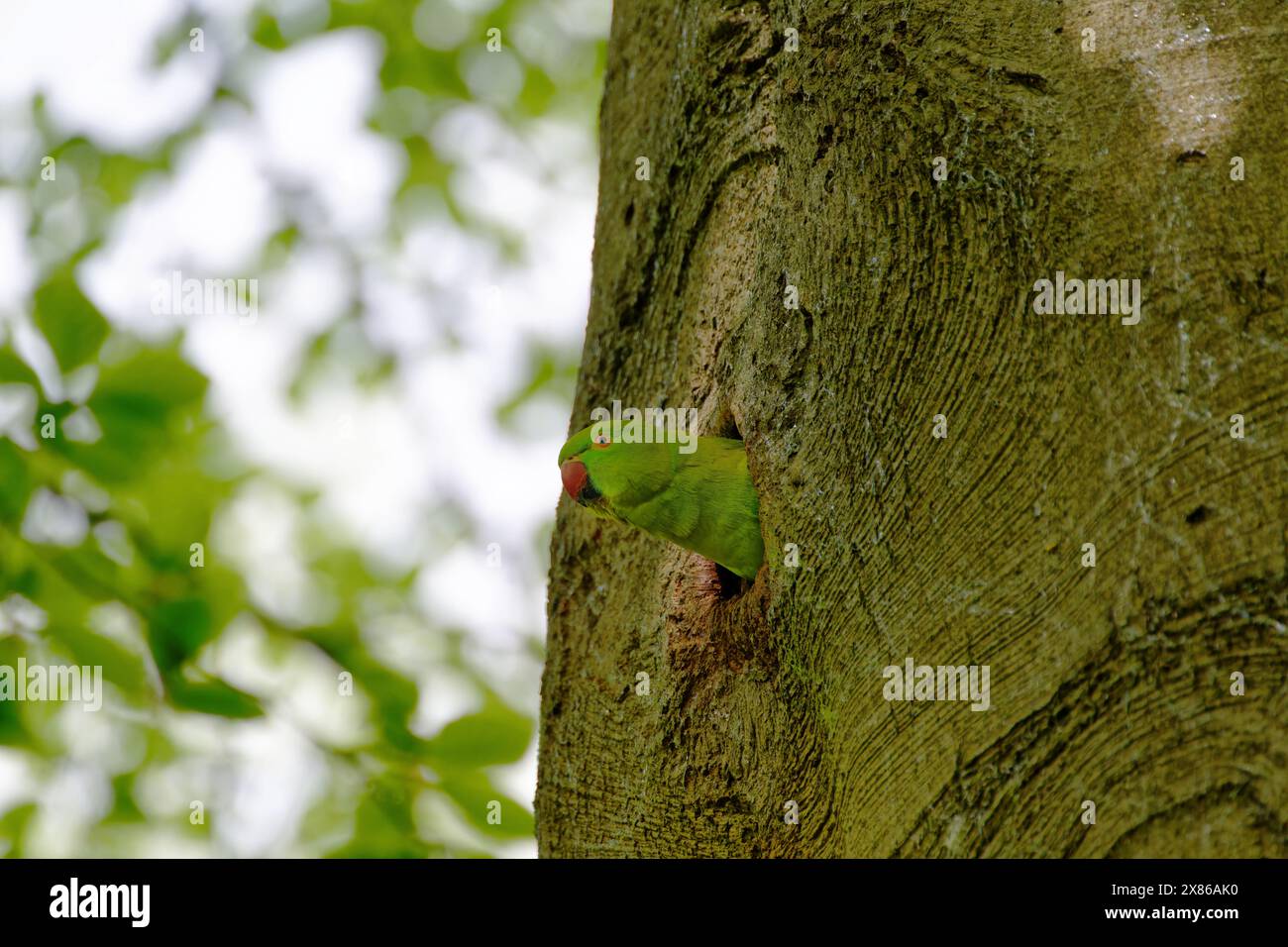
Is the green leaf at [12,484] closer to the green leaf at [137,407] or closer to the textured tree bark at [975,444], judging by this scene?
the green leaf at [137,407]

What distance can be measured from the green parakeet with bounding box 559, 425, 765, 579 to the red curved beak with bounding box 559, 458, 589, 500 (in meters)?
0.01

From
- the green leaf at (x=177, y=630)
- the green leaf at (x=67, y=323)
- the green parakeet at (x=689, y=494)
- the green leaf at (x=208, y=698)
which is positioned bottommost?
the green leaf at (x=208, y=698)

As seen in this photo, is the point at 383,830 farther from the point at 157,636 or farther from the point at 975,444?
the point at 975,444

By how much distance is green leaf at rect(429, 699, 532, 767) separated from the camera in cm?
286

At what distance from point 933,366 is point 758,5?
3.69 feet

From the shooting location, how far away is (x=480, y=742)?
9.36 ft

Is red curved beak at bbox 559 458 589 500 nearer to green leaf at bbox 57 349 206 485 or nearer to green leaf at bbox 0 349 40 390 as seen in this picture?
green leaf at bbox 57 349 206 485

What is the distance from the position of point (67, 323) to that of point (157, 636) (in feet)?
2.59

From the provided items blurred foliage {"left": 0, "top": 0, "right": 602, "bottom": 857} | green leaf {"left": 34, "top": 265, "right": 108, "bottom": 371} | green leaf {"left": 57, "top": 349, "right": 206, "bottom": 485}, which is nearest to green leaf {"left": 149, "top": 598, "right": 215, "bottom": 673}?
blurred foliage {"left": 0, "top": 0, "right": 602, "bottom": 857}

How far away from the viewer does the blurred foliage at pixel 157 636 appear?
260 centimetres

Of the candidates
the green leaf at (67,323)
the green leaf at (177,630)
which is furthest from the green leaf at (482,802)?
the green leaf at (67,323)

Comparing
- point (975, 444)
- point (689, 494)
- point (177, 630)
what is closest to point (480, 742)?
point (177, 630)

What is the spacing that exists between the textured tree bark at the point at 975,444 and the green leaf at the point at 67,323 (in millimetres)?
1438
